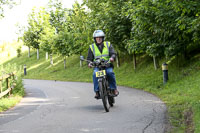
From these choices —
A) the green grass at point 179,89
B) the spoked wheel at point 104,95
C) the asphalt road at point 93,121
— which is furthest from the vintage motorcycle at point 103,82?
Result: the green grass at point 179,89

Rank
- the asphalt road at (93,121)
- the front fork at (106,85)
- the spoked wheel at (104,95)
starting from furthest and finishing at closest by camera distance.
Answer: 1. the front fork at (106,85)
2. the spoked wheel at (104,95)
3. the asphalt road at (93,121)

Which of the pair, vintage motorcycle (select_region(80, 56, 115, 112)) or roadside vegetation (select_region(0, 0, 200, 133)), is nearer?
vintage motorcycle (select_region(80, 56, 115, 112))

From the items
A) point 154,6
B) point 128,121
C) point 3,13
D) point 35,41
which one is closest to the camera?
point 128,121

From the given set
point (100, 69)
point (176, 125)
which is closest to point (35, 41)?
point (100, 69)

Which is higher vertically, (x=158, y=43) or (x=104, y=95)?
(x=158, y=43)

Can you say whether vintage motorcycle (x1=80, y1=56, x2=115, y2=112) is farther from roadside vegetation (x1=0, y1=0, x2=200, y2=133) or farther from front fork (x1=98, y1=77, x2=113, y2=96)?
roadside vegetation (x1=0, y1=0, x2=200, y2=133)

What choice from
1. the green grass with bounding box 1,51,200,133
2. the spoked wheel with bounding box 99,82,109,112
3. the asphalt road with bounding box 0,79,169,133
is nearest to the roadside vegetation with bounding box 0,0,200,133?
the green grass with bounding box 1,51,200,133

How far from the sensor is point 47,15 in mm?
40562

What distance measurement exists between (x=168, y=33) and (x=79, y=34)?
14.4 m

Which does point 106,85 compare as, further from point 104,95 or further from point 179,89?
point 179,89

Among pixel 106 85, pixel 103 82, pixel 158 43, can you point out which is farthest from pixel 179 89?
pixel 103 82

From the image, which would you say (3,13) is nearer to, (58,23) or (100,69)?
(100,69)

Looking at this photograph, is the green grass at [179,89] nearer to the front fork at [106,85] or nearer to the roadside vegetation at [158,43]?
the roadside vegetation at [158,43]

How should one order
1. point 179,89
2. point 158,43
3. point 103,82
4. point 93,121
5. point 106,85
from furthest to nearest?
point 158,43 < point 179,89 < point 106,85 < point 103,82 < point 93,121
